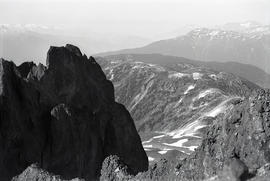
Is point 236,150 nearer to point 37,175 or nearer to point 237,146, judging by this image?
point 237,146

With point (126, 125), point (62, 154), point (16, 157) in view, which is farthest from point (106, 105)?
point (16, 157)

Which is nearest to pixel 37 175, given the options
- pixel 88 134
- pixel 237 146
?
pixel 237 146

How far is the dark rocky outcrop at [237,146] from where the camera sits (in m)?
35.3

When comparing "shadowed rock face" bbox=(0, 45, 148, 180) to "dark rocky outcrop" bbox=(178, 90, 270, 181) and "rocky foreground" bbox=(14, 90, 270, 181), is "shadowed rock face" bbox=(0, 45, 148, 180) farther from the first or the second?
"dark rocky outcrop" bbox=(178, 90, 270, 181)

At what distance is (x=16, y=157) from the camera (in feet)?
290

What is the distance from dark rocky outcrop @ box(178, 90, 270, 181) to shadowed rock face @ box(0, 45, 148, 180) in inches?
1921

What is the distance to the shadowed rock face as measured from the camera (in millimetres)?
90875

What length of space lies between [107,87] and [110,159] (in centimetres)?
9258

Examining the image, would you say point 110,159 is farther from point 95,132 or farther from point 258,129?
point 95,132

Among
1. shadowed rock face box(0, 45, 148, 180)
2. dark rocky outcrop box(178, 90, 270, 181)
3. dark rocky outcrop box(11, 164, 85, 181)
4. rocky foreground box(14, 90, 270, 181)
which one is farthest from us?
shadowed rock face box(0, 45, 148, 180)

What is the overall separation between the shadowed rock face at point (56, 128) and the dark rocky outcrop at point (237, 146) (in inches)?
1921

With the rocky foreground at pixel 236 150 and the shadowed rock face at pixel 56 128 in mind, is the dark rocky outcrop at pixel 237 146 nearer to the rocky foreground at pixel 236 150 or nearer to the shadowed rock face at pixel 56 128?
the rocky foreground at pixel 236 150

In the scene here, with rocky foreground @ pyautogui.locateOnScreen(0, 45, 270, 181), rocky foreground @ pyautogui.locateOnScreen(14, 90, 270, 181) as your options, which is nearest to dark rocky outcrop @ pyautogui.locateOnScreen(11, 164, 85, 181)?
rocky foreground @ pyautogui.locateOnScreen(0, 45, 270, 181)

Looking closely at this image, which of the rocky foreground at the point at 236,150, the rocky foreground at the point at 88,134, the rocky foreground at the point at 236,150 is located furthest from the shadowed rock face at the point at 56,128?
the rocky foreground at the point at 236,150
